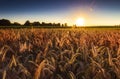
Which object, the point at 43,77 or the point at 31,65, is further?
the point at 31,65

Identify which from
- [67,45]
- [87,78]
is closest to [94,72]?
[87,78]

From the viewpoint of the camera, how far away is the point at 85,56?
3367 mm

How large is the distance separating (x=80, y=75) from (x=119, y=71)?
0.47m

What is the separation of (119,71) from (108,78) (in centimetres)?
13

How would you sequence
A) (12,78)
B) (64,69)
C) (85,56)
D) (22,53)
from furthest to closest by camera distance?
(22,53) < (85,56) < (64,69) < (12,78)

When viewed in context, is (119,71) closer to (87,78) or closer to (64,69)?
(87,78)

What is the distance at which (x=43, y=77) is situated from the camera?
2.45 meters

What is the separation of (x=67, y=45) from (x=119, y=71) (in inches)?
87.9

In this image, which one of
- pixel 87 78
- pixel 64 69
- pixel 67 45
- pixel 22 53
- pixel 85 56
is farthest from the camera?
pixel 67 45

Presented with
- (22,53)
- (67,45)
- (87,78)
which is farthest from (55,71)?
(67,45)

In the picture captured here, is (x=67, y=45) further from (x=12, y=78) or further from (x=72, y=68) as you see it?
(x=12, y=78)

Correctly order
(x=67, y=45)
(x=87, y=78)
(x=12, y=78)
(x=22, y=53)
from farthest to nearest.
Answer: (x=67, y=45), (x=22, y=53), (x=87, y=78), (x=12, y=78)

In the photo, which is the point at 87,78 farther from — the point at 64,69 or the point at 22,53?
the point at 22,53

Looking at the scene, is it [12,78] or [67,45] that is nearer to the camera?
[12,78]
